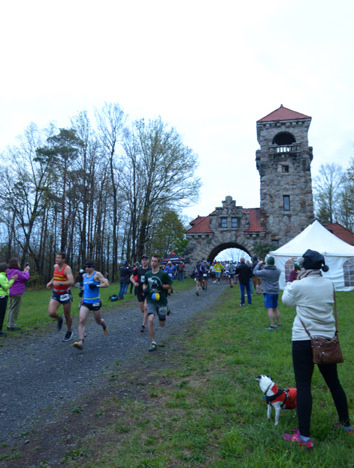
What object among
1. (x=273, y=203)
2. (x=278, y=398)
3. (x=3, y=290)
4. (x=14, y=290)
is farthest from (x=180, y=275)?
(x=278, y=398)

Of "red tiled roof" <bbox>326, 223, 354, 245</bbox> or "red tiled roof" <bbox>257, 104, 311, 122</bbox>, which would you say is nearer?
"red tiled roof" <bbox>326, 223, 354, 245</bbox>

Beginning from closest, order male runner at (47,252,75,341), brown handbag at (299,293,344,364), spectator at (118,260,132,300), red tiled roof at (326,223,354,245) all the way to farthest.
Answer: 1. brown handbag at (299,293,344,364)
2. male runner at (47,252,75,341)
3. spectator at (118,260,132,300)
4. red tiled roof at (326,223,354,245)

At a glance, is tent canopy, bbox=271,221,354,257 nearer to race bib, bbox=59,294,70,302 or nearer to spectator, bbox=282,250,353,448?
race bib, bbox=59,294,70,302

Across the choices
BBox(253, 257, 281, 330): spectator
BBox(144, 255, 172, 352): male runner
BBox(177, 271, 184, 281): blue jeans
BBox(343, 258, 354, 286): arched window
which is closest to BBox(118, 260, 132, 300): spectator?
BBox(253, 257, 281, 330): spectator

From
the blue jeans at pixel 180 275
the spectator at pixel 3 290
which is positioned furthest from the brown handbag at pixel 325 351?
the blue jeans at pixel 180 275

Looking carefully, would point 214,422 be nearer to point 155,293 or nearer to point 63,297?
point 155,293

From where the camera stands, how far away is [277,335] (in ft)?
26.6

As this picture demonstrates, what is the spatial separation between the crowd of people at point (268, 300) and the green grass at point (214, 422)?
0.85ft

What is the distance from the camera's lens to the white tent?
17547mm

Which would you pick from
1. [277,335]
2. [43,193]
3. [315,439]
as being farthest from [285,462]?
[43,193]

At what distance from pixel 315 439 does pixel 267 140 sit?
38.0 meters

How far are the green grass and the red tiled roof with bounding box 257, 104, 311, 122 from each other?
35.8 m

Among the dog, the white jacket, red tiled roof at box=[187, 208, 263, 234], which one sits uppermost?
red tiled roof at box=[187, 208, 263, 234]

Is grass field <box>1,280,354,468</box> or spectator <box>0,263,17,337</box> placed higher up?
spectator <box>0,263,17,337</box>
